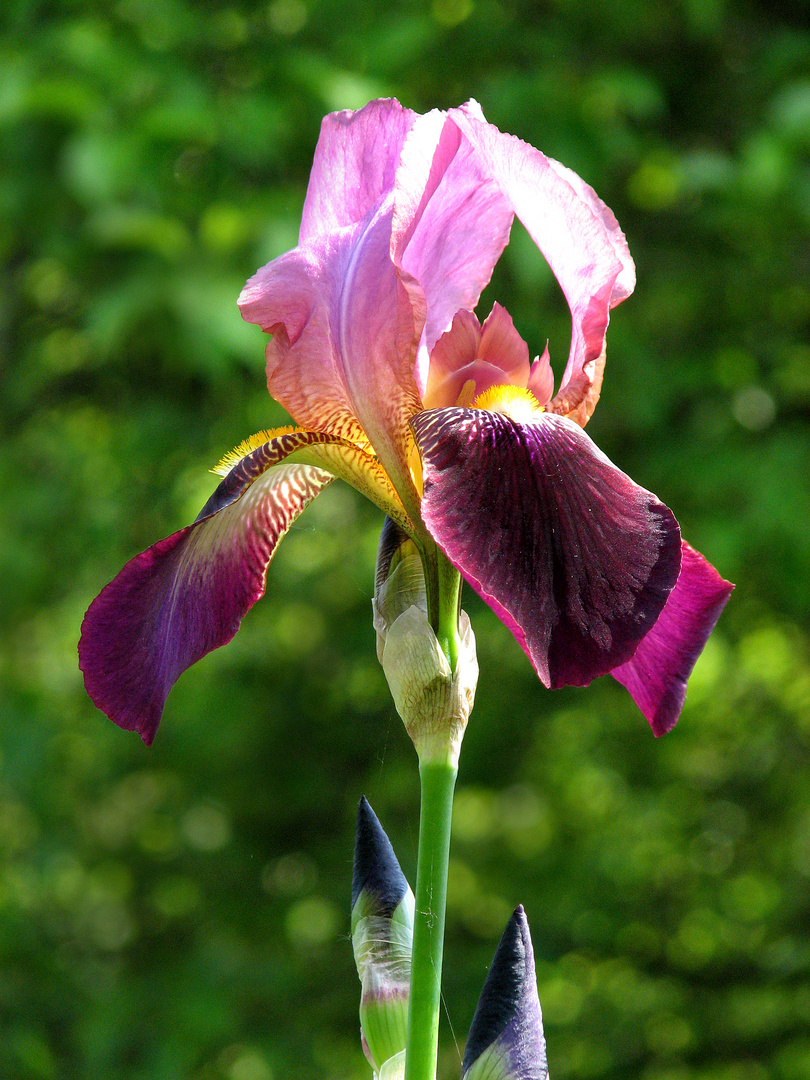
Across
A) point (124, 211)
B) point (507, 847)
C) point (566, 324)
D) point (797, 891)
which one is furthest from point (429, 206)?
point (507, 847)

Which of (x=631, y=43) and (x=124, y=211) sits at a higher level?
(x=631, y=43)

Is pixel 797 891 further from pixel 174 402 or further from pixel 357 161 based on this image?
pixel 357 161

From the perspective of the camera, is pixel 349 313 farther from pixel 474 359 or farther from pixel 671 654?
pixel 671 654

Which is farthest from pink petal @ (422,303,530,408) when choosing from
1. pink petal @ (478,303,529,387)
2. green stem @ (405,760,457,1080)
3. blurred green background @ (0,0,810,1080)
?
blurred green background @ (0,0,810,1080)

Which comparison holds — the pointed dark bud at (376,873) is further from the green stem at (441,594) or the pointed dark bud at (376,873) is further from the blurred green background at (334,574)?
the blurred green background at (334,574)

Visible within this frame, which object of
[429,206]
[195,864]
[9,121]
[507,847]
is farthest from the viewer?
[507,847]

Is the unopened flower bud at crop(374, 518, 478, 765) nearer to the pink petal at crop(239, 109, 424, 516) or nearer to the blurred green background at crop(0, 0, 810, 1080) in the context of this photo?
the pink petal at crop(239, 109, 424, 516)

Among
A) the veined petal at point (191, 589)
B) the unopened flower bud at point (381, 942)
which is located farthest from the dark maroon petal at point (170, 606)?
the unopened flower bud at point (381, 942)
